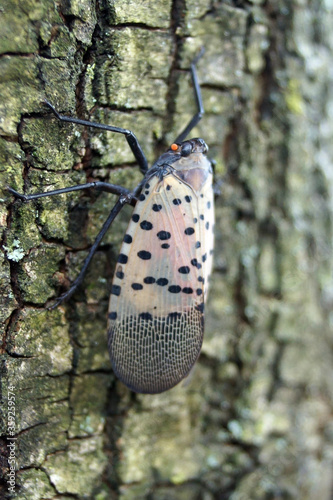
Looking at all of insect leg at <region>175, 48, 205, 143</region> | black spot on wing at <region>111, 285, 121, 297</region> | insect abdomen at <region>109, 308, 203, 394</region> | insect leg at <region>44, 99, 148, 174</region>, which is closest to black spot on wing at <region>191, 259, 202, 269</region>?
insect abdomen at <region>109, 308, 203, 394</region>

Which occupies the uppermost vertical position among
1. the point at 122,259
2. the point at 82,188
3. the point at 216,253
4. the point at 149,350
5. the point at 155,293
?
the point at 82,188

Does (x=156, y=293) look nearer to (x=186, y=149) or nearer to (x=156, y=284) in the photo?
(x=156, y=284)

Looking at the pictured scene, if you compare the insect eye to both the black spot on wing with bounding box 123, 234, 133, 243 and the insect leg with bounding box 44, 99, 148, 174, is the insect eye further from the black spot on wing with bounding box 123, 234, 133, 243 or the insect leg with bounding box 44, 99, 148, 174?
the black spot on wing with bounding box 123, 234, 133, 243

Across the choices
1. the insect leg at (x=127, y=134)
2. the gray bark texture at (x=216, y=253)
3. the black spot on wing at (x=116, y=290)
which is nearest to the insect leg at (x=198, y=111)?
the gray bark texture at (x=216, y=253)

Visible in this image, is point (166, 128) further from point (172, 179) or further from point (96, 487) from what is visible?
point (96, 487)

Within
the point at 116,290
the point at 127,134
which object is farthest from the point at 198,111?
the point at 116,290

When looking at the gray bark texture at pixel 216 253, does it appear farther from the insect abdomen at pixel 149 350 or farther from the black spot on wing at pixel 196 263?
the black spot on wing at pixel 196 263

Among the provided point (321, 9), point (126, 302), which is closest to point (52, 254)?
point (126, 302)

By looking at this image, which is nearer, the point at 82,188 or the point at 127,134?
the point at 82,188
